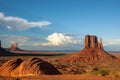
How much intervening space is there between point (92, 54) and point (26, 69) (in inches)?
3684

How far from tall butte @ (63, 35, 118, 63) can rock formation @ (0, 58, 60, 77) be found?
82.9 metres

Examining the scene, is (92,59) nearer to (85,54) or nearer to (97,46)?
(85,54)

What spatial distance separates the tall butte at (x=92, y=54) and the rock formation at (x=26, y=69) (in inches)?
3265

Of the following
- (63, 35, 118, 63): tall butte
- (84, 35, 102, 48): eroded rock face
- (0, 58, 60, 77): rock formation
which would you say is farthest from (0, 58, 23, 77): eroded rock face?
(84, 35, 102, 48): eroded rock face

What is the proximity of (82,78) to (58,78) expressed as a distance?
1696 millimetres

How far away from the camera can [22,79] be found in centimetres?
1984

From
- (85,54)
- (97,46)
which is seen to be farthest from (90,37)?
(85,54)

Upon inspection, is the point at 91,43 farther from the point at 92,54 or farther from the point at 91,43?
the point at 92,54

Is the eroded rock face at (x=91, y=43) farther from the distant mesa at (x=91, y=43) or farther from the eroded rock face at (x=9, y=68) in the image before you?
the eroded rock face at (x=9, y=68)

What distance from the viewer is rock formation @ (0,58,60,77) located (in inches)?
945

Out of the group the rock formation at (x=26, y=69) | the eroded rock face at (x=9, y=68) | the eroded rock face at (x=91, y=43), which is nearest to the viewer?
the rock formation at (x=26, y=69)

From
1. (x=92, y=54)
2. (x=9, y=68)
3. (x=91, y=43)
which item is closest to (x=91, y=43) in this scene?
(x=91, y=43)

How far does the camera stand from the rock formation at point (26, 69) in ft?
78.7

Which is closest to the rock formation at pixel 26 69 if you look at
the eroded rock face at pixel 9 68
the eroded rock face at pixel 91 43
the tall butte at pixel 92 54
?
the eroded rock face at pixel 9 68
